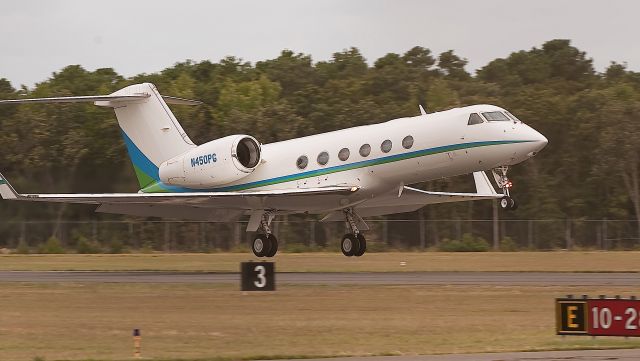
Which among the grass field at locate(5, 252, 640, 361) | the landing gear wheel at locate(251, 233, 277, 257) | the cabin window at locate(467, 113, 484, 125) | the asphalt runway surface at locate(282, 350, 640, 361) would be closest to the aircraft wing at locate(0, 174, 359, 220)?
the landing gear wheel at locate(251, 233, 277, 257)

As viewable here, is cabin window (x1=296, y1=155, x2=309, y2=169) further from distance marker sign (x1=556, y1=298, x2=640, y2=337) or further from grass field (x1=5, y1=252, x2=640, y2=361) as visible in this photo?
distance marker sign (x1=556, y1=298, x2=640, y2=337)

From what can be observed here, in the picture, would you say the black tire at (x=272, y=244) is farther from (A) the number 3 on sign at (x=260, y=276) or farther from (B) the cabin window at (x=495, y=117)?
(B) the cabin window at (x=495, y=117)

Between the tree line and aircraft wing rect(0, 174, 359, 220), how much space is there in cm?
600

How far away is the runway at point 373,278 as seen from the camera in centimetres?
2953

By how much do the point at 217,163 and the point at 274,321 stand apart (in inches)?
500

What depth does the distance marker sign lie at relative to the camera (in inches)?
712

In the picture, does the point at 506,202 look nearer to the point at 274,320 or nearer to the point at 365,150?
the point at 365,150

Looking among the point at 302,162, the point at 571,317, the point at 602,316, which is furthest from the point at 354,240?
the point at 602,316

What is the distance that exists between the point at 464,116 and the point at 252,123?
28.9 m

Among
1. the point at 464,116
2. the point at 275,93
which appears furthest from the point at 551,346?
the point at 275,93

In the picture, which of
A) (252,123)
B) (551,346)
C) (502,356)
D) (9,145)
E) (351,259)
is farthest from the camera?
(252,123)

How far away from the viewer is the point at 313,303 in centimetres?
2498

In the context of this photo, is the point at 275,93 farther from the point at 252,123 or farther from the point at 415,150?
the point at 415,150

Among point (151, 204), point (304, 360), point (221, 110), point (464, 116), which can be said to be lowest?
point (304, 360)
